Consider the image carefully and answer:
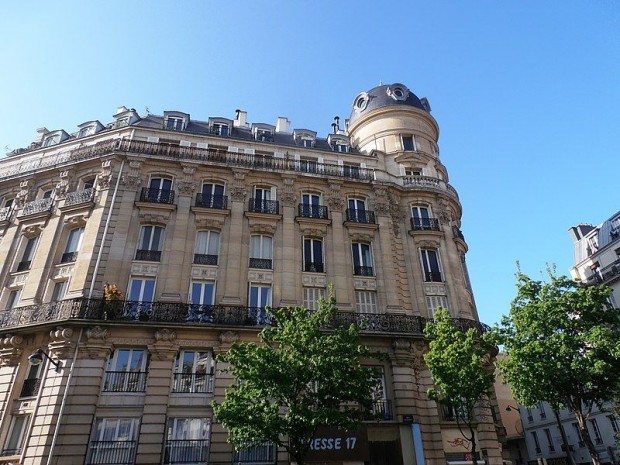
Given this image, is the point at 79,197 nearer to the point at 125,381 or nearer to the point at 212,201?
the point at 212,201

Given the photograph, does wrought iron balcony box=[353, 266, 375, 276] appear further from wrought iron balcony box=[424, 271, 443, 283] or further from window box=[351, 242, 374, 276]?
wrought iron balcony box=[424, 271, 443, 283]

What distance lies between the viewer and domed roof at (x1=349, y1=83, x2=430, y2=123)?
27859 millimetres

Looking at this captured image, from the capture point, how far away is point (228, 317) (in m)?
17.8

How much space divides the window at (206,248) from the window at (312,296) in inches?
185

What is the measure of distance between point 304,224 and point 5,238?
1539cm

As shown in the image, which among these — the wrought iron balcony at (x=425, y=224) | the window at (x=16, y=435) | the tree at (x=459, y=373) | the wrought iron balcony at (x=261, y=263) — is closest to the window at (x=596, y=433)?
the wrought iron balcony at (x=425, y=224)

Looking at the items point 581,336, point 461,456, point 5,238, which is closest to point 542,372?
point 581,336

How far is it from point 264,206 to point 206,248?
3.86 m

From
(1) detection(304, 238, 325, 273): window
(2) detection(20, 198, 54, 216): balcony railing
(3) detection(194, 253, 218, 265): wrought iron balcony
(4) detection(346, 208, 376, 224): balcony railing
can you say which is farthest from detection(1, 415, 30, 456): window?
(4) detection(346, 208, 376, 224): balcony railing

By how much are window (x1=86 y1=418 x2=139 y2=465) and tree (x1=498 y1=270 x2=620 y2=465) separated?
14731 millimetres

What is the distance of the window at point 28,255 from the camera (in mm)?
19817

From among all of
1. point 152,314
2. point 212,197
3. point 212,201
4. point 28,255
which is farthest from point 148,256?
point 28,255

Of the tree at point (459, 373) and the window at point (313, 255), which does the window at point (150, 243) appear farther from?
the tree at point (459, 373)

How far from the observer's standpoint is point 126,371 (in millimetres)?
16078
